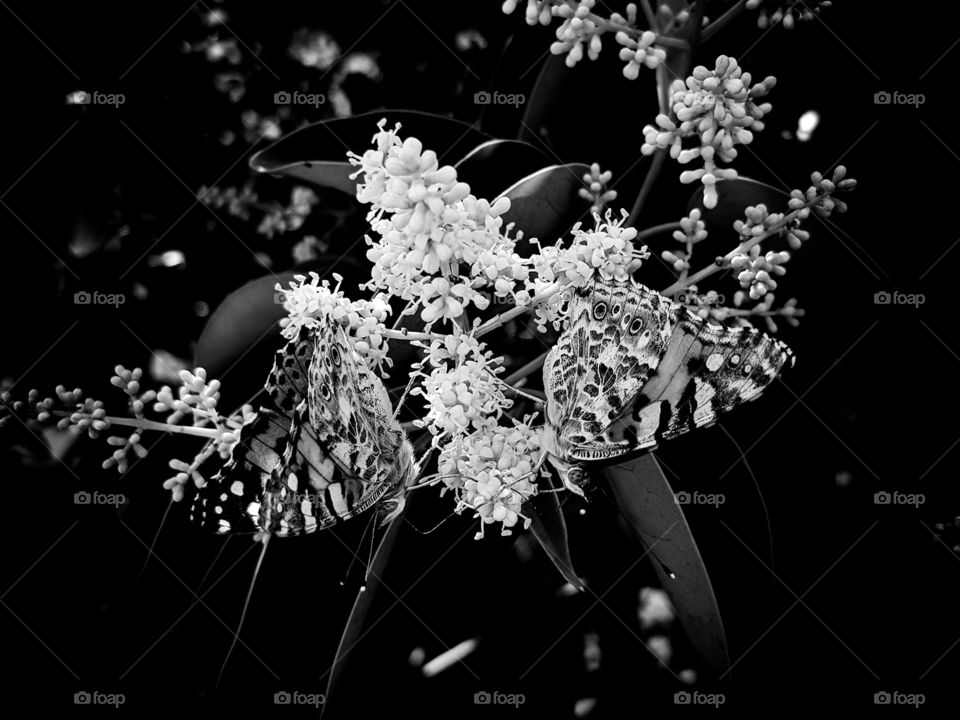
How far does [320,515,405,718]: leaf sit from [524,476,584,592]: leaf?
0.22 meters

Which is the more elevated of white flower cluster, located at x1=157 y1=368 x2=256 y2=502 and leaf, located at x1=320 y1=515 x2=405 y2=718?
white flower cluster, located at x1=157 y1=368 x2=256 y2=502

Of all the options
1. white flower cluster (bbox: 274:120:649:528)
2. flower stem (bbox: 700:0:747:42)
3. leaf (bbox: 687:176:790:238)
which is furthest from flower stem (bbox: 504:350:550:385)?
flower stem (bbox: 700:0:747:42)

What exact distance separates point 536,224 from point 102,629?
46.7 inches

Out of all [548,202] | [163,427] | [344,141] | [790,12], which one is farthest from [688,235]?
[163,427]

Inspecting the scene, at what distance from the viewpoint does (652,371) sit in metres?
0.87

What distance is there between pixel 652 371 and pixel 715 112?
0.31m

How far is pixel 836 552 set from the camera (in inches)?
52.3

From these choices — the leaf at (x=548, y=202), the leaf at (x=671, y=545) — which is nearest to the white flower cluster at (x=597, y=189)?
the leaf at (x=548, y=202)

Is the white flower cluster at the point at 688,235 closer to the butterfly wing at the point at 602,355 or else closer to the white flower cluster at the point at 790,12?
the butterfly wing at the point at 602,355

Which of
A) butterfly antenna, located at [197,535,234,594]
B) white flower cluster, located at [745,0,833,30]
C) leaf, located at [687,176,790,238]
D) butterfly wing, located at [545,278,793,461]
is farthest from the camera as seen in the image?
butterfly antenna, located at [197,535,234,594]

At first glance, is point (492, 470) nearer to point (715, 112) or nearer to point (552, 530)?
point (552, 530)

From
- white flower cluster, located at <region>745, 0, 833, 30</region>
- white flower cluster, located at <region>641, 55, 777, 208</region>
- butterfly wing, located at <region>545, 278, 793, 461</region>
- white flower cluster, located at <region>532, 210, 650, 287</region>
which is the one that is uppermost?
white flower cluster, located at <region>745, 0, 833, 30</region>

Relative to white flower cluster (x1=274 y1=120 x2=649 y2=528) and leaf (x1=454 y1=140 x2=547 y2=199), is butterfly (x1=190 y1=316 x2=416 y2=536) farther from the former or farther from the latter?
leaf (x1=454 y1=140 x2=547 y2=199)

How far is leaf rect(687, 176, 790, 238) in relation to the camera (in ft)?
3.54
